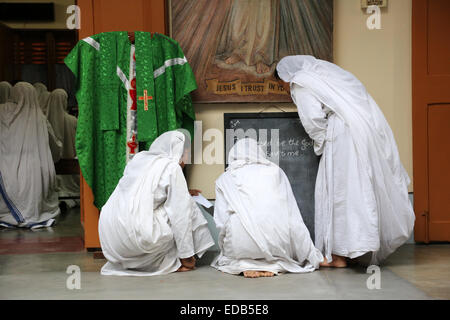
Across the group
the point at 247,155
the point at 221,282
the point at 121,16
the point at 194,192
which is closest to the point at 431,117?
the point at 247,155

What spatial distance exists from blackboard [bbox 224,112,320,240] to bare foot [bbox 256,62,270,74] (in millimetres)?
360

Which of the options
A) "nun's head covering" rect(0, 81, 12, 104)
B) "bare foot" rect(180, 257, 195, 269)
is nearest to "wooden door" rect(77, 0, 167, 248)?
"bare foot" rect(180, 257, 195, 269)

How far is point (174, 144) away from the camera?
13.9ft

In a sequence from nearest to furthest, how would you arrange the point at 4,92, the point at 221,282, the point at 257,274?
the point at 221,282 < the point at 257,274 < the point at 4,92

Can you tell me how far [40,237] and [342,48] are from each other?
3433mm

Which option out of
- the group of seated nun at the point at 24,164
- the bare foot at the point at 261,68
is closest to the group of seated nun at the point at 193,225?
the bare foot at the point at 261,68

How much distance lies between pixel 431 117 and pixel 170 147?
2.25 m

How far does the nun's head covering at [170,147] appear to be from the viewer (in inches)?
167

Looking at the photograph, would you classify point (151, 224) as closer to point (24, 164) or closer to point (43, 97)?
point (24, 164)

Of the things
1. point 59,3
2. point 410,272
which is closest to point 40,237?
point 410,272

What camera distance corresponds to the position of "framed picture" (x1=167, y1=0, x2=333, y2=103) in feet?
15.5

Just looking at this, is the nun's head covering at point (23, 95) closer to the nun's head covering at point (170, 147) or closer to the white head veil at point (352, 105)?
the nun's head covering at point (170, 147)

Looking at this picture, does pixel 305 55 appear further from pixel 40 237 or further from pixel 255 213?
pixel 40 237

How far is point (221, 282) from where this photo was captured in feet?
12.3
